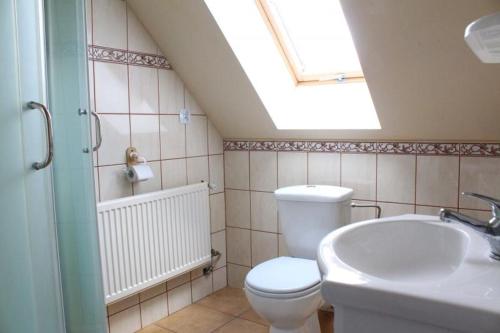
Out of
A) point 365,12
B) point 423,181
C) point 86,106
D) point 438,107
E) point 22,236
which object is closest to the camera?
point 22,236

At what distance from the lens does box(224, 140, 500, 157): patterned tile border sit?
210cm

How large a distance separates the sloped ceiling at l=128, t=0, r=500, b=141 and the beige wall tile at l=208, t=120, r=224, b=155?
0.14 metres

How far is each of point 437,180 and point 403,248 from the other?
38.5 inches

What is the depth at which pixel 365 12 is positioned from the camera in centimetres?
173

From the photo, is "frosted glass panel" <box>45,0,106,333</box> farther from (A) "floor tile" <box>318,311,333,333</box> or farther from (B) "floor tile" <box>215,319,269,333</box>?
(A) "floor tile" <box>318,311,333,333</box>

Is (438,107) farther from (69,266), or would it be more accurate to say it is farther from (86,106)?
(69,266)

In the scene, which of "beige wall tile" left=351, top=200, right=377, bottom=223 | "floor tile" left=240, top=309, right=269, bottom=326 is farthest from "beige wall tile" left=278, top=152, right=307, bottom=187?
"floor tile" left=240, top=309, right=269, bottom=326

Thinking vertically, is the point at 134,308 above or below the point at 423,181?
below

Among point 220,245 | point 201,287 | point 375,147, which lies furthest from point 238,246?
point 375,147

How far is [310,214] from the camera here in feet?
7.37

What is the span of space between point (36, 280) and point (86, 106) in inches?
23.6

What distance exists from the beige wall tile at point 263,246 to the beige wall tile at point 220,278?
0.25 meters

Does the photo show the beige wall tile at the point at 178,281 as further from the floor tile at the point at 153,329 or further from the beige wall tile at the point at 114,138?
the beige wall tile at the point at 114,138

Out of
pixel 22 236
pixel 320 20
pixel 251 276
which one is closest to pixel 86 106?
pixel 22 236
